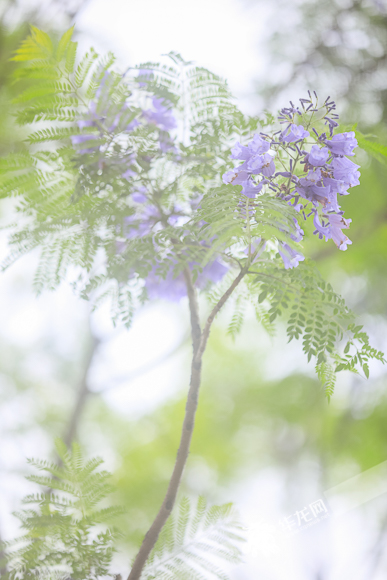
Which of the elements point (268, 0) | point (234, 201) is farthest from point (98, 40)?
point (234, 201)

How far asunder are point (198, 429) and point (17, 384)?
1059 millimetres

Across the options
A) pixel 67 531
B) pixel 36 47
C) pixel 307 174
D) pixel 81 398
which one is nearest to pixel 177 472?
pixel 67 531

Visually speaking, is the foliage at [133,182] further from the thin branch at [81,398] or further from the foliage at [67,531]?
the thin branch at [81,398]

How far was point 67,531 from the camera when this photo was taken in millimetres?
527

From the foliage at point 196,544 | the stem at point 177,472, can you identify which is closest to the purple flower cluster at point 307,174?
the stem at point 177,472

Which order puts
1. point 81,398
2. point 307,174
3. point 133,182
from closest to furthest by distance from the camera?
point 307,174
point 133,182
point 81,398

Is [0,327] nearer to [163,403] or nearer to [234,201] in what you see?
[163,403]

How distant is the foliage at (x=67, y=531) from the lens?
0.50 m

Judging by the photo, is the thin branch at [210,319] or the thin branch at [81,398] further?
the thin branch at [81,398]

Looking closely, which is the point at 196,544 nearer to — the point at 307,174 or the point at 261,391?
the point at 307,174

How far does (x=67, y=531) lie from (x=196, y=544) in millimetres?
184

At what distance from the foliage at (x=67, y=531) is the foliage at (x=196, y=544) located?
78 mm

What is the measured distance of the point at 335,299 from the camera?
48cm

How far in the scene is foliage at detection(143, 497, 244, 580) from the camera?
1.82 feet
